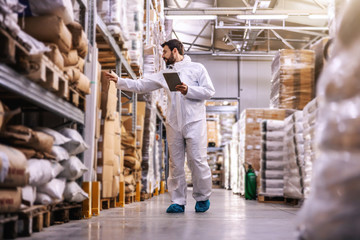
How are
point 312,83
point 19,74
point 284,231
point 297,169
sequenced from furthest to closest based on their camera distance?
point 312,83 → point 297,169 → point 284,231 → point 19,74

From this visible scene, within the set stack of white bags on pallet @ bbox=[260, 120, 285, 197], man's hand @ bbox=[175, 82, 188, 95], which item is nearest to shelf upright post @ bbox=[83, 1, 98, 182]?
man's hand @ bbox=[175, 82, 188, 95]

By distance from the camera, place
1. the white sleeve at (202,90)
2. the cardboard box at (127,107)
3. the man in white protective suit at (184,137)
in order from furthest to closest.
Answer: the cardboard box at (127,107), the man in white protective suit at (184,137), the white sleeve at (202,90)

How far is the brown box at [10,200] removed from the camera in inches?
94.0

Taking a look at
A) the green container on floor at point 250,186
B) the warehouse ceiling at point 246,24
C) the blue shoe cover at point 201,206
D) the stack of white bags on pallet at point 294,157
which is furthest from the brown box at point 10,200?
the warehouse ceiling at point 246,24

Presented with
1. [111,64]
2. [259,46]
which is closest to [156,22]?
[111,64]

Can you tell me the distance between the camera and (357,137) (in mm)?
1613

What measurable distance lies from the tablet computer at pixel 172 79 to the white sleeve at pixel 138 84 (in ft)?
1.36

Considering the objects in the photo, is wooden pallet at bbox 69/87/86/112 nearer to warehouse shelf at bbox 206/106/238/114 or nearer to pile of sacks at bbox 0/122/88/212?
pile of sacks at bbox 0/122/88/212

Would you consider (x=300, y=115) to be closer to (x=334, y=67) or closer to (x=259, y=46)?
(x=334, y=67)

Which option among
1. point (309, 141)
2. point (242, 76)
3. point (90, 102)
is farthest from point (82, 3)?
point (242, 76)

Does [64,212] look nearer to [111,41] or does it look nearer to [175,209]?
[175,209]

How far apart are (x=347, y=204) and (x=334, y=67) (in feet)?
1.81

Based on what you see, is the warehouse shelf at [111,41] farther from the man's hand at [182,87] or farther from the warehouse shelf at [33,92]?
the warehouse shelf at [33,92]

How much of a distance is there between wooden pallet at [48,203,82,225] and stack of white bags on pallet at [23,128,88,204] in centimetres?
10
